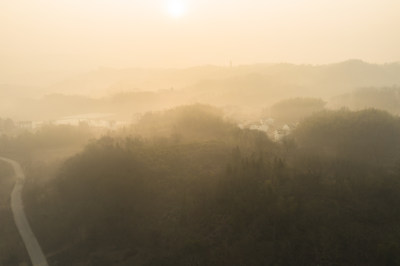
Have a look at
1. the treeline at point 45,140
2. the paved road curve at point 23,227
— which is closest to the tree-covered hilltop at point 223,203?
the paved road curve at point 23,227

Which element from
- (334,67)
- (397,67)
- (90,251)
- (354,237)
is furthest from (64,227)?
(397,67)

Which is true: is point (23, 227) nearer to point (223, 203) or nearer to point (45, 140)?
point (223, 203)

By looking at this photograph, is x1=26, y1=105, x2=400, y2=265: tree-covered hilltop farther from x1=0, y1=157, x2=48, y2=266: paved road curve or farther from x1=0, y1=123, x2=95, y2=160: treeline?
x1=0, y1=123, x2=95, y2=160: treeline

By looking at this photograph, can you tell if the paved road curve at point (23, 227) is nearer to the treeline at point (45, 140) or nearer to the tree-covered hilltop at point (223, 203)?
the tree-covered hilltop at point (223, 203)

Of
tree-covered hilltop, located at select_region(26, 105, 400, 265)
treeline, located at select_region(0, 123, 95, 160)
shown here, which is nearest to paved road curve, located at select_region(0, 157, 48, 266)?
tree-covered hilltop, located at select_region(26, 105, 400, 265)

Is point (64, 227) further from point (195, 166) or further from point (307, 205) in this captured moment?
point (307, 205)

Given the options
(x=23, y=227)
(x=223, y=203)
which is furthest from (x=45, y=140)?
(x=223, y=203)
